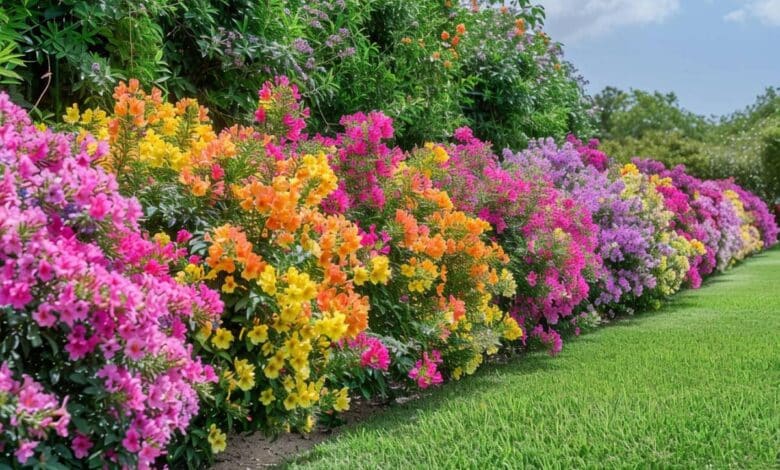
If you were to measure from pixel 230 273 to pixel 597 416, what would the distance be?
190 centimetres

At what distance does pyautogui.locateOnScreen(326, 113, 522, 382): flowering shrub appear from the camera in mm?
4164

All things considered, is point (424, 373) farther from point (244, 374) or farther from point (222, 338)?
point (222, 338)

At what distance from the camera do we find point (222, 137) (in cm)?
331

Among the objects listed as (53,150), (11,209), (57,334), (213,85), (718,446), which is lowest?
(718,446)

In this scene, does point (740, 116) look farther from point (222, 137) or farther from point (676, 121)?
point (222, 137)

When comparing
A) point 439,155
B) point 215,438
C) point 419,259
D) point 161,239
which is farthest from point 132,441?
point 439,155

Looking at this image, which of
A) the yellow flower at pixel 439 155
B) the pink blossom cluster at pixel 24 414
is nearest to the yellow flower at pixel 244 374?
the pink blossom cluster at pixel 24 414

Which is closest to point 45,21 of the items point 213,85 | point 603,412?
point 213,85

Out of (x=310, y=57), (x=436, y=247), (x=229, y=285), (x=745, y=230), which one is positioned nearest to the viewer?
(x=229, y=285)

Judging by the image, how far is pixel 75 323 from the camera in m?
2.05

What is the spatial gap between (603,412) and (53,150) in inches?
108

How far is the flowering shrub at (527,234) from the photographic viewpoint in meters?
5.54

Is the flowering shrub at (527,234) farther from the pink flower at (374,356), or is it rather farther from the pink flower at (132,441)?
the pink flower at (132,441)

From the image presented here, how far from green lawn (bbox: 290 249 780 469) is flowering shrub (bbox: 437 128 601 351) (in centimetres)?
48
